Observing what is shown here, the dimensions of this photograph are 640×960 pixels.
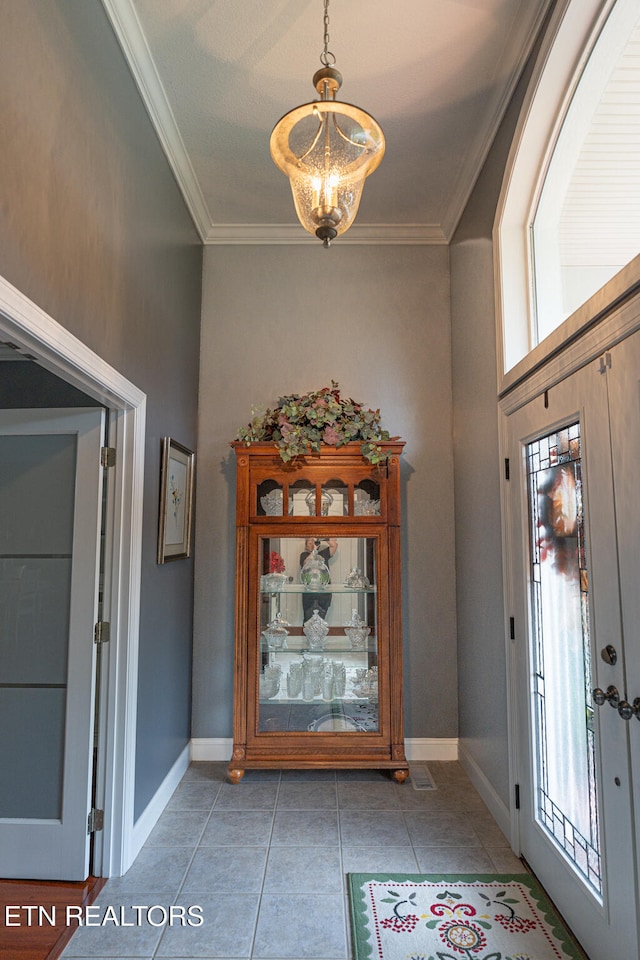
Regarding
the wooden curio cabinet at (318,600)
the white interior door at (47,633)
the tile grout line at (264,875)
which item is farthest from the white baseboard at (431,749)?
the white interior door at (47,633)

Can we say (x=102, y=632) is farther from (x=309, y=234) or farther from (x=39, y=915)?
(x=309, y=234)

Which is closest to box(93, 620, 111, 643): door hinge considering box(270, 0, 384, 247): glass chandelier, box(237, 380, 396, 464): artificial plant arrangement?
box(237, 380, 396, 464): artificial plant arrangement

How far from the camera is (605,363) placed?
1.69m

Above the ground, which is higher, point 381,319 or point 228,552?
point 381,319

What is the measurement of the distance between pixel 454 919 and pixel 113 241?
112 inches

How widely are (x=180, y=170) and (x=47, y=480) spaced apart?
6.10ft

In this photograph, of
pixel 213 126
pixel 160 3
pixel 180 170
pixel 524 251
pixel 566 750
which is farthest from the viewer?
pixel 180 170

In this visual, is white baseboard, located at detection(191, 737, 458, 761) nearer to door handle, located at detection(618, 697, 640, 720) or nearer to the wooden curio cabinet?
the wooden curio cabinet

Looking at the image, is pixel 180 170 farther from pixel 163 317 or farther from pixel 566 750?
pixel 566 750

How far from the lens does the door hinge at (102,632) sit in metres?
2.30

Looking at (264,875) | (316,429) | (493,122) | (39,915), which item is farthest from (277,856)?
(493,122)

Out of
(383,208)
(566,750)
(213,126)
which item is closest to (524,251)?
(383,208)

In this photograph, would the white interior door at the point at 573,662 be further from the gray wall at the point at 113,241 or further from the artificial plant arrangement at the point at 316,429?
the gray wall at the point at 113,241

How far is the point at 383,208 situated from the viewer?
136 inches
